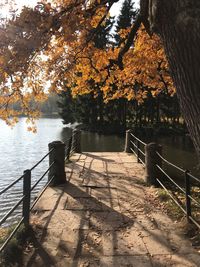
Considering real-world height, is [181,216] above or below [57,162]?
below

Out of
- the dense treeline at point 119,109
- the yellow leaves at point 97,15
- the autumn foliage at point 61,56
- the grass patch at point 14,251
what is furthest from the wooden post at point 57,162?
the dense treeline at point 119,109

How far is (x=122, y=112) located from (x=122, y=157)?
1513 inches

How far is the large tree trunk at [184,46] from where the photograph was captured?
3.40 metres

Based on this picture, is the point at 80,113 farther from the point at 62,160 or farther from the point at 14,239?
the point at 14,239

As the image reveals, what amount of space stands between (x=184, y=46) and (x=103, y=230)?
176 inches

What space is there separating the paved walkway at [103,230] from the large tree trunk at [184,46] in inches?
114

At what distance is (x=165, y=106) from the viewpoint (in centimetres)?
5425

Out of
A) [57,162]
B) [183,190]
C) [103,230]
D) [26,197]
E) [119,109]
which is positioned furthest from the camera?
[119,109]

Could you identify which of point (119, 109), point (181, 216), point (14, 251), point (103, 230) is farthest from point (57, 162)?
point (119, 109)

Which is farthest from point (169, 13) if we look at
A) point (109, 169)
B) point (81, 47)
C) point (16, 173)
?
point (16, 173)

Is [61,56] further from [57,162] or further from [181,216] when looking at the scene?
[181,216]

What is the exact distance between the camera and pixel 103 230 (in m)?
6.91

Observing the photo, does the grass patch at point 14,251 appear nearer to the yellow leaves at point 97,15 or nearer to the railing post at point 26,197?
the railing post at point 26,197

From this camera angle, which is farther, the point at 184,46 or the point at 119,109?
the point at 119,109
